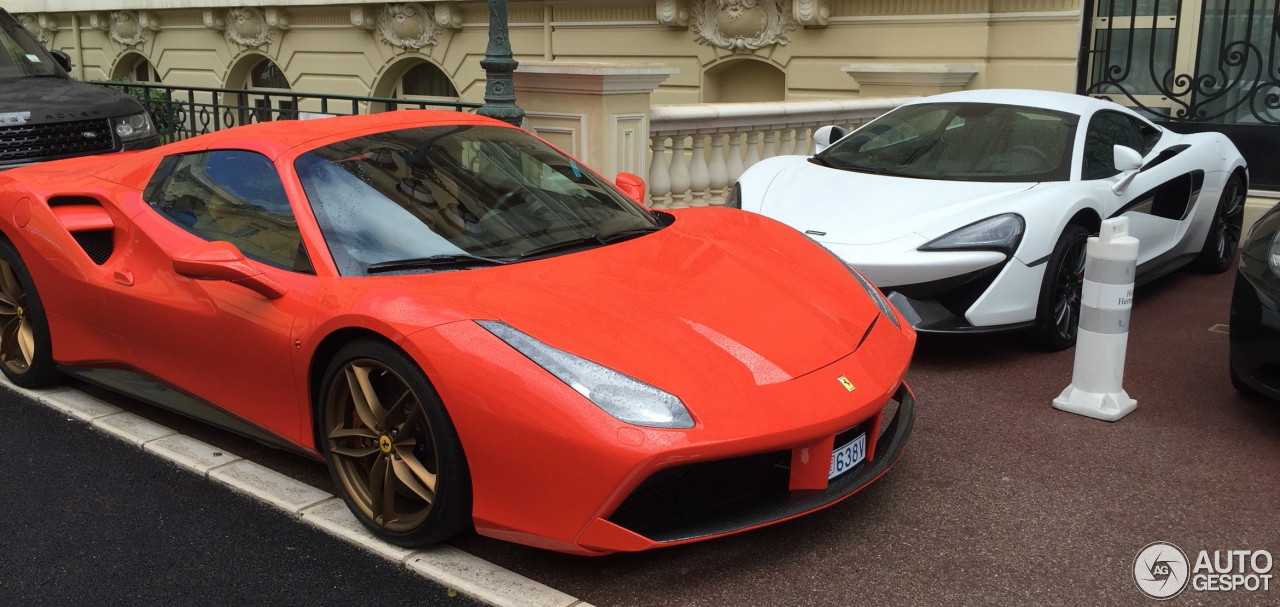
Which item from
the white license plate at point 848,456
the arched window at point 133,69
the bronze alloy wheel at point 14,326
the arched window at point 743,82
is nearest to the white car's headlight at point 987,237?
the white license plate at point 848,456

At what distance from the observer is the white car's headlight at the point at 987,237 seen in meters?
5.32

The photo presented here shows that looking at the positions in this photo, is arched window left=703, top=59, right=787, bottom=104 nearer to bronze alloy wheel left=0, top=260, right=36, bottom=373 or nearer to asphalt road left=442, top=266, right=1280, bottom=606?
asphalt road left=442, top=266, right=1280, bottom=606

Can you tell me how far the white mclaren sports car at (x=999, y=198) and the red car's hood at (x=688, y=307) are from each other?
119 cm

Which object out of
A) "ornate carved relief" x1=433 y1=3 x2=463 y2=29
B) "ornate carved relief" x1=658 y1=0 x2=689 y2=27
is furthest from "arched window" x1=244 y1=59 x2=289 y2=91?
"ornate carved relief" x1=658 y1=0 x2=689 y2=27

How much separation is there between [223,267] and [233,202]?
595mm

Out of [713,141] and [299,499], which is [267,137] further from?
[713,141]

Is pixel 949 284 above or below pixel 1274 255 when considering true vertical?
below

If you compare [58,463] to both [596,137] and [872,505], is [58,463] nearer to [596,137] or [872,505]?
[872,505]

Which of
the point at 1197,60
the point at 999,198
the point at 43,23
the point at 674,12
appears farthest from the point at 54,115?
the point at 43,23

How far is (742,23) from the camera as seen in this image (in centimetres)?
1395

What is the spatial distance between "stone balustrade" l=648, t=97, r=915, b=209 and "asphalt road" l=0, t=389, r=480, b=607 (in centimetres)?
476

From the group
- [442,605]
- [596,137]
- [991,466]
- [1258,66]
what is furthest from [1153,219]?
[442,605]

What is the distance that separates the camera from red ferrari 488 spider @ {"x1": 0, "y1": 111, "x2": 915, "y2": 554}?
3141mm

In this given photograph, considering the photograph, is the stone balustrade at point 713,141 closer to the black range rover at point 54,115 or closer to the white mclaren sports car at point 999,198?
the white mclaren sports car at point 999,198
